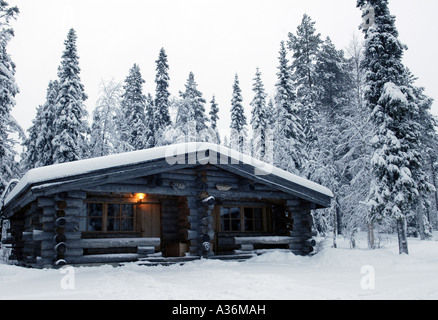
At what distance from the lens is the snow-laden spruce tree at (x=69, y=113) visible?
24.7 meters

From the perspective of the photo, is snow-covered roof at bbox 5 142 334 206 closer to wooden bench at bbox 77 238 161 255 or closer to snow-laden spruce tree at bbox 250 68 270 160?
wooden bench at bbox 77 238 161 255

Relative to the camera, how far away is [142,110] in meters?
36.6

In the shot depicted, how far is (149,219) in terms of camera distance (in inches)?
560

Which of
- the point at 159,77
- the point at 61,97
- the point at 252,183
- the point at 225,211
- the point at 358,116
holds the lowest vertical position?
the point at 225,211

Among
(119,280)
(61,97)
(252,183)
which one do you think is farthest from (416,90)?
(119,280)

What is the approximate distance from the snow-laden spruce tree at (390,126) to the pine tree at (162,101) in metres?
20.1

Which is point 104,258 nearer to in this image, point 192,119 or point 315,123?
point 315,123

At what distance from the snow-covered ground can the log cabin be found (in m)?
1.02

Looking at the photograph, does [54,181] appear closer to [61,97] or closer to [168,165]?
[168,165]

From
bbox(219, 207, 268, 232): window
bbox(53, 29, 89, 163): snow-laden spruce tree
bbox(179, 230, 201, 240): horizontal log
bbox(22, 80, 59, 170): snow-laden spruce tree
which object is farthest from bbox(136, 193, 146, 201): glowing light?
bbox(22, 80, 59, 170): snow-laden spruce tree

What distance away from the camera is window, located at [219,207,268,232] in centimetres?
1533

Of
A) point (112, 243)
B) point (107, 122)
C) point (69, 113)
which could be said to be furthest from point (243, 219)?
point (107, 122)
